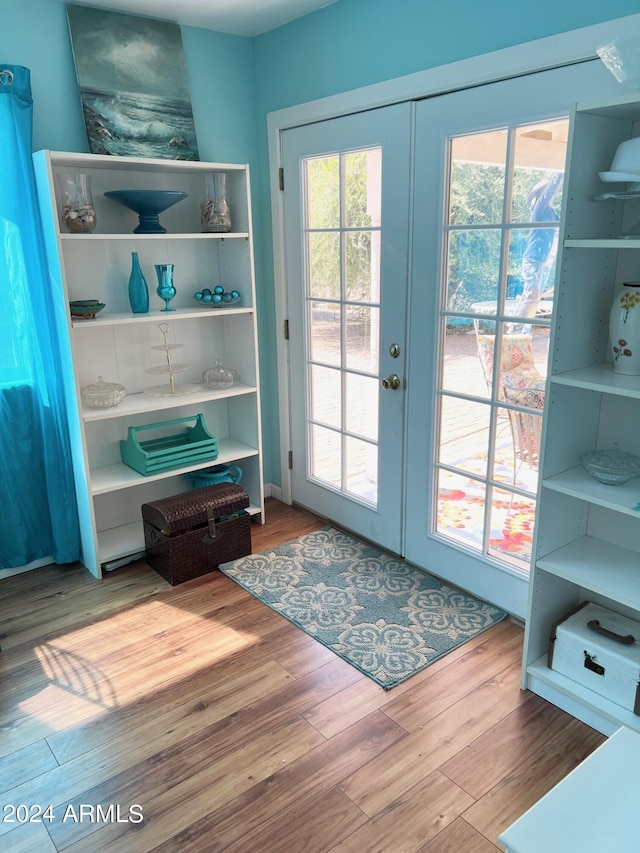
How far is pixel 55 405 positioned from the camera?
2.90 metres

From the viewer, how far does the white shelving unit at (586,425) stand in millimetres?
1843

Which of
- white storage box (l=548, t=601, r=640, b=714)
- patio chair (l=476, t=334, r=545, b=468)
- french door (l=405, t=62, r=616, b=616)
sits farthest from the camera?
patio chair (l=476, t=334, r=545, b=468)

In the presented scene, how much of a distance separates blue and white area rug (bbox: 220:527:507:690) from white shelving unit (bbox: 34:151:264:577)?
481 mm

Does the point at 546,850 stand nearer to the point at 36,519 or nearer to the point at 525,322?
the point at 525,322

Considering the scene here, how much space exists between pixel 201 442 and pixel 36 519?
2.68 ft

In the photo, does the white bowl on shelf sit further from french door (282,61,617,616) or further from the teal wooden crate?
the teal wooden crate

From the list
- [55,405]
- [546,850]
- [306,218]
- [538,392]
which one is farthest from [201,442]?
[546,850]

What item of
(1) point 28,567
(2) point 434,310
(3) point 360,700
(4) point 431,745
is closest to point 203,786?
(3) point 360,700

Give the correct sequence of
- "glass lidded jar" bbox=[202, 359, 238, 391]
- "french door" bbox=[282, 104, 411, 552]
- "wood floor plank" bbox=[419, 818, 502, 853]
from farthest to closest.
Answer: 1. "glass lidded jar" bbox=[202, 359, 238, 391]
2. "french door" bbox=[282, 104, 411, 552]
3. "wood floor plank" bbox=[419, 818, 502, 853]

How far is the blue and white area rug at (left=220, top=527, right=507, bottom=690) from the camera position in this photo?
2422mm

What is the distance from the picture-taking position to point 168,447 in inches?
130

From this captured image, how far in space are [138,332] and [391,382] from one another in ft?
4.06

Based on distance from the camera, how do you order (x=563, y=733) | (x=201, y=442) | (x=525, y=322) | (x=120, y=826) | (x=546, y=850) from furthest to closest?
(x=201, y=442), (x=525, y=322), (x=563, y=733), (x=120, y=826), (x=546, y=850)

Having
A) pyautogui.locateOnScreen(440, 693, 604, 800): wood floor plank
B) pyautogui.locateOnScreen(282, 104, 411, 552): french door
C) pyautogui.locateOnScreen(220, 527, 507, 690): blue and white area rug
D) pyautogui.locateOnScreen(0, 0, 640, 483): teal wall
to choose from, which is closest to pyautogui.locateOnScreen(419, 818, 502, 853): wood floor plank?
pyautogui.locateOnScreen(440, 693, 604, 800): wood floor plank
